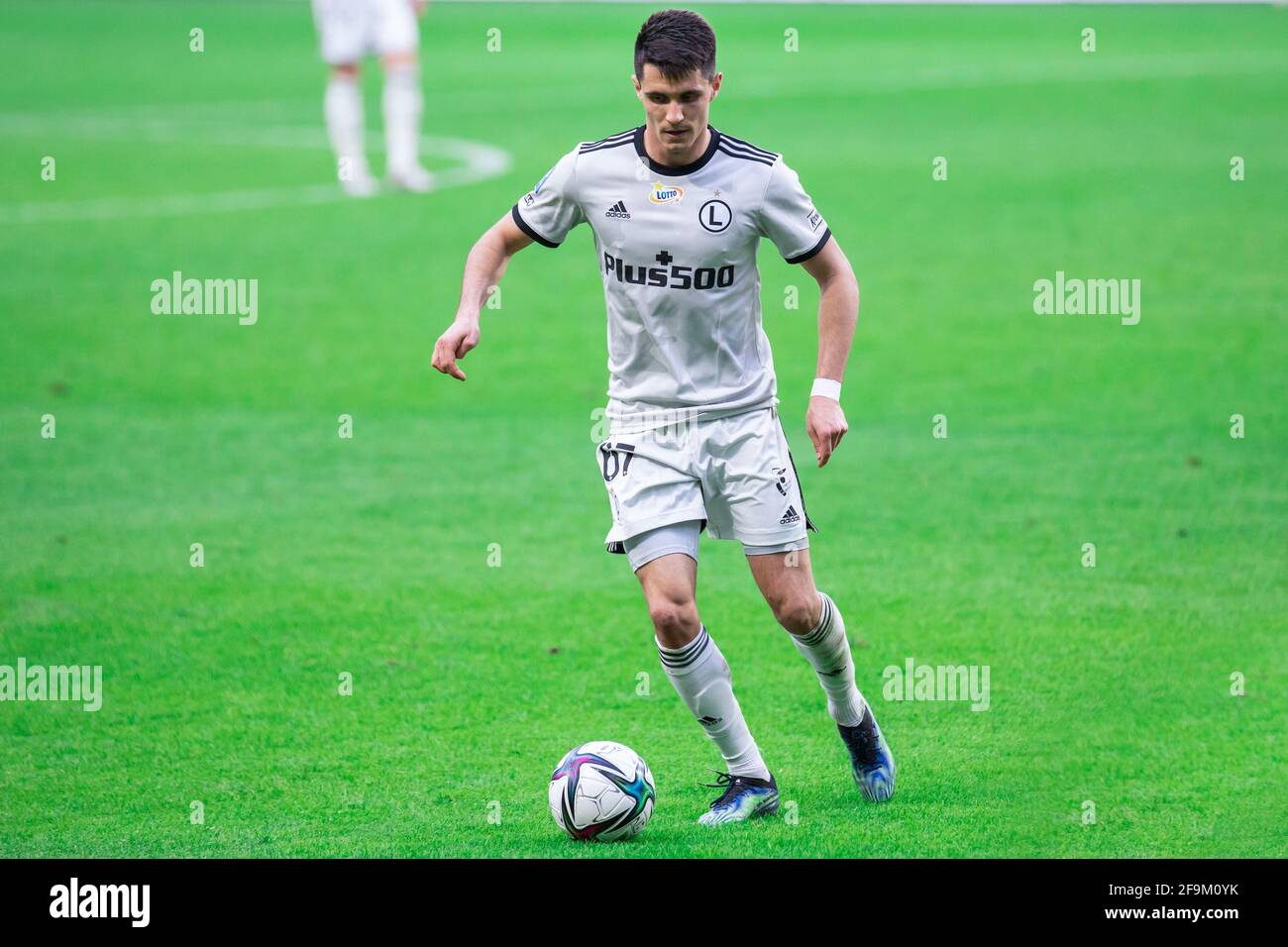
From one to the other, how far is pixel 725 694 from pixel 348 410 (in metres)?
6.92

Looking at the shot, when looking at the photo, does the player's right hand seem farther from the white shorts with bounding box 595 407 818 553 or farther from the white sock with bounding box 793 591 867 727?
the white sock with bounding box 793 591 867 727

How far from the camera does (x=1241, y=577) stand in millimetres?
8609

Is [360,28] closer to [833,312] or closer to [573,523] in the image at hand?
[573,523]

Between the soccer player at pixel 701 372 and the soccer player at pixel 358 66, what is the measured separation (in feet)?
48.5

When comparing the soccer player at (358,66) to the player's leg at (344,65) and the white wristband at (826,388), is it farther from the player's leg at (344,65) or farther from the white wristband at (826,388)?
the white wristband at (826,388)

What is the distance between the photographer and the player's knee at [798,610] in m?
5.82

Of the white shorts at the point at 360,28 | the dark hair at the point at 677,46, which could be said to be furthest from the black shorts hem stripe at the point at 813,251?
the white shorts at the point at 360,28

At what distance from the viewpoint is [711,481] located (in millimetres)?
5961

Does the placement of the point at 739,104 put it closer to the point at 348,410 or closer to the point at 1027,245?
the point at 1027,245

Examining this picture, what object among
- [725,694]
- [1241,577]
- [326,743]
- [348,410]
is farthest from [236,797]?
[348,410]

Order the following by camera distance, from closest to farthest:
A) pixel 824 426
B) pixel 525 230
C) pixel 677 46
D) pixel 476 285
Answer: pixel 677 46, pixel 824 426, pixel 476 285, pixel 525 230

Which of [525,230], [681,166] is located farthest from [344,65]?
[681,166]

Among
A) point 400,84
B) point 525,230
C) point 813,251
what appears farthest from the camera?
point 400,84

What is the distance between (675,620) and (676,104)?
159cm
